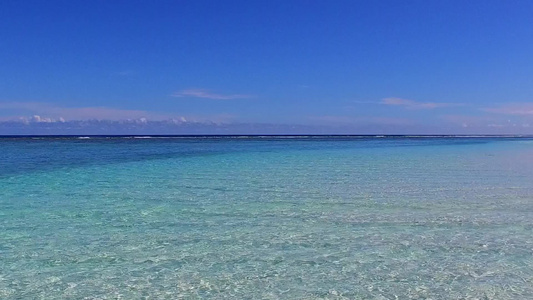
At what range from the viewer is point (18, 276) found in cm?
525

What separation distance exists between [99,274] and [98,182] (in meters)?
9.30

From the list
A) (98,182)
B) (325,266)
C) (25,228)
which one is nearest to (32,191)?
(98,182)

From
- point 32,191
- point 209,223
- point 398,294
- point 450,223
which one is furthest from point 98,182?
point 398,294

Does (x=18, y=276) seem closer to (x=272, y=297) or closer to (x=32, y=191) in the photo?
(x=272, y=297)

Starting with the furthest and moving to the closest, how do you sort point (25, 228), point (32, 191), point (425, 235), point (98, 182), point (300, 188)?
point (98, 182) < point (300, 188) < point (32, 191) < point (25, 228) < point (425, 235)

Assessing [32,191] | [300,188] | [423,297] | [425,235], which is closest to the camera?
[423,297]

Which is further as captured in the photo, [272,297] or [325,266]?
[325,266]

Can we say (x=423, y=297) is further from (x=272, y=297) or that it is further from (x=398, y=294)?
(x=272, y=297)

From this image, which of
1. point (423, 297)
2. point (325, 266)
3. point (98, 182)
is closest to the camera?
point (423, 297)

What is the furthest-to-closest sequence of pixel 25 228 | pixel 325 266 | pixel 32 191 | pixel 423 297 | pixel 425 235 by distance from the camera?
pixel 32 191
pixel 25 228
pixel 425 235
pixel 325 266
pixel 423 297

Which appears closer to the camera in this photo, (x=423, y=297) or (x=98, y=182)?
(x=423, y=297)

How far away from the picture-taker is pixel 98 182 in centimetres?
1406

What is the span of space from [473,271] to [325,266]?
1.69 m

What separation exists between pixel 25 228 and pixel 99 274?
300 centimetres
